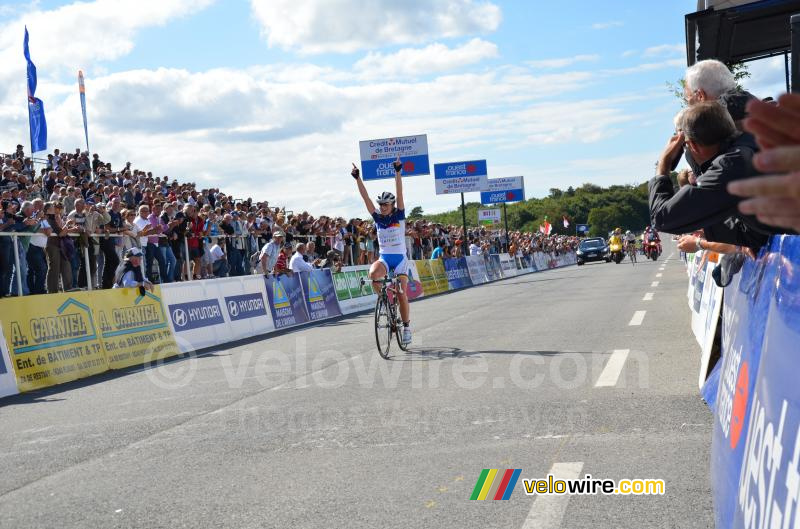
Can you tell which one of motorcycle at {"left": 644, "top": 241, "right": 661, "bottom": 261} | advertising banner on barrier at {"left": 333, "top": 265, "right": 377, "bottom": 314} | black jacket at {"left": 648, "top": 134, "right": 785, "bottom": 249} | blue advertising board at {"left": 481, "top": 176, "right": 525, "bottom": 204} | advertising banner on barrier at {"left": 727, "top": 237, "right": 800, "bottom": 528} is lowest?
motorcycle at {"left": 644, "top": 241, "right": 661, "bottom": 261}

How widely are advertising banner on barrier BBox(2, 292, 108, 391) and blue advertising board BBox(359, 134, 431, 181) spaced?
1266 inches

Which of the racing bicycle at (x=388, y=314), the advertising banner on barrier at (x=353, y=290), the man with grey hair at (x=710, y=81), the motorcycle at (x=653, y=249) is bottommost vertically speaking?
the motorcycle at (x=653, y=249)

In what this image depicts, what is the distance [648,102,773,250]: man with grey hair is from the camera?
354 cm

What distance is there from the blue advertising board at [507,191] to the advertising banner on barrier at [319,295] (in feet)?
160

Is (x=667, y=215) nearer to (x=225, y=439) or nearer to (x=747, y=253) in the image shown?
(x=747, y=253)

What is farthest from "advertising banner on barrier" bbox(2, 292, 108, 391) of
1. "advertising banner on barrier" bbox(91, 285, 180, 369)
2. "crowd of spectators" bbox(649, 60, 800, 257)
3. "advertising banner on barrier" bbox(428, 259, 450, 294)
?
"advertising banner on barrier" bbox(428, 259, 450, 294)

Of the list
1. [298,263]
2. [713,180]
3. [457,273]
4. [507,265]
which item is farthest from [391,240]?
[507,265]

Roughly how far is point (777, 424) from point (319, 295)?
62.7ft

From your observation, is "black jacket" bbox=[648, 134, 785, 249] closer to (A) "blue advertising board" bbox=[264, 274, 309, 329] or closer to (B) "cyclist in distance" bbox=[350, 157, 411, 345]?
(B) "cyclist in distance" bbox=[350, 157, 411, 345]

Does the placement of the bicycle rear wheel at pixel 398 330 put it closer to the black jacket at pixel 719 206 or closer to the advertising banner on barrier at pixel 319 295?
the black jacket at pixel 719 206

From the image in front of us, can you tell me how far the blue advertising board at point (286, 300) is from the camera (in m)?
18.7

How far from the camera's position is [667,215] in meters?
3.78

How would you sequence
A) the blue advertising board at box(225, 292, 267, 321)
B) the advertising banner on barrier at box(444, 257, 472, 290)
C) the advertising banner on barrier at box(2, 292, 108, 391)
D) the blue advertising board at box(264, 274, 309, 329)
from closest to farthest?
the advertising banner on barrier at box(2, 292, 108, 391) < the blue advertising board at box(225, 292, 267, 321) < the blue advertising board at box(264, 274, 309, 329) < the advertising banner on barrier at box(444, 257, 472, 290)

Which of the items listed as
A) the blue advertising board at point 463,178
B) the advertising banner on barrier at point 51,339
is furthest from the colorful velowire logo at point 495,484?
the blue advertising board at point 463,178
